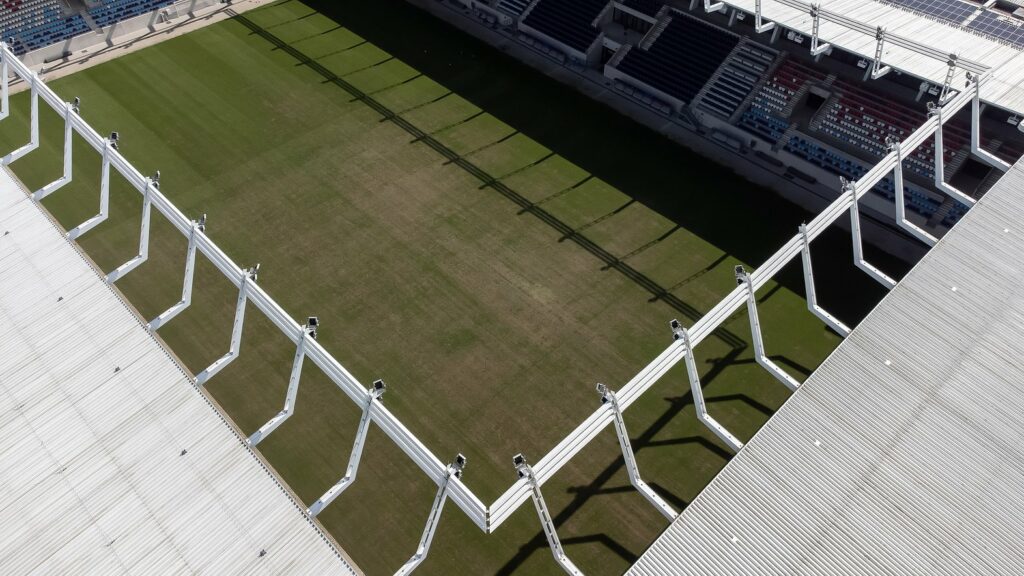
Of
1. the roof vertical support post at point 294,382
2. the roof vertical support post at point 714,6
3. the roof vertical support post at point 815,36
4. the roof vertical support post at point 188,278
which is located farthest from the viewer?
the roof vertical support post at point 714,6

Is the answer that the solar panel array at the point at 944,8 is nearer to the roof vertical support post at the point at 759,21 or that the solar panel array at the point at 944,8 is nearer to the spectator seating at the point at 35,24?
the roof vertical support post at the point at 759,21

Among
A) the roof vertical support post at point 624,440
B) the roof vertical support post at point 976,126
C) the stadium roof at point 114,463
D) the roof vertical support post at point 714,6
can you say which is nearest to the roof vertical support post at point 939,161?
the roof vertical support post at point 976,126

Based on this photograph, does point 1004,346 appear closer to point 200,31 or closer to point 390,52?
point 390,52

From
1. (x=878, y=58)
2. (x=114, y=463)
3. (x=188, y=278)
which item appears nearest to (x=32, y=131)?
(x=188, y=278)

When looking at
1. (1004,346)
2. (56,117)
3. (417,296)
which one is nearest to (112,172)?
(56,117)

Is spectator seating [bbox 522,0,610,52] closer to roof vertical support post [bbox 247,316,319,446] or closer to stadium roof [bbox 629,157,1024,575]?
stadium roof [bbox 629,157,1024,575]

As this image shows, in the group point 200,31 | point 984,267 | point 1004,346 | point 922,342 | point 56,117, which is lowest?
point 56,117
